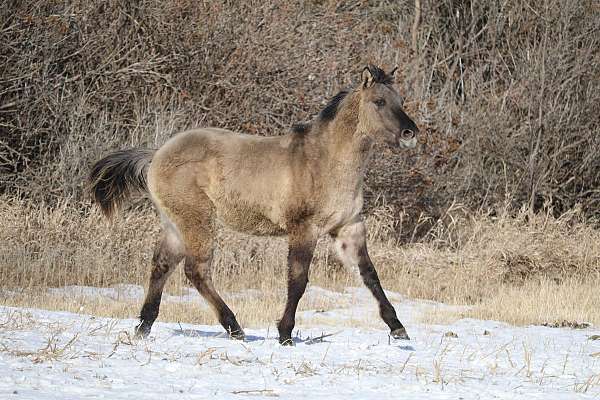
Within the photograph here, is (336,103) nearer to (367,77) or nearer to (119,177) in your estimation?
(367,77)

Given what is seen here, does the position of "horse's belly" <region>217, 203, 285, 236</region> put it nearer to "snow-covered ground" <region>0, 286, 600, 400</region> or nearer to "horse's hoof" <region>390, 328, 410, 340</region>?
"snow-covered ground" <region>0, 286, 600, 400</region>

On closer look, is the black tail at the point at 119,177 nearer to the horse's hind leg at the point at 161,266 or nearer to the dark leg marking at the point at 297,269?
the horse's hind leg at the point at 161,266

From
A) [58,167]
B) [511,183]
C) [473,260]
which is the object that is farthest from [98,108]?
[511,183]

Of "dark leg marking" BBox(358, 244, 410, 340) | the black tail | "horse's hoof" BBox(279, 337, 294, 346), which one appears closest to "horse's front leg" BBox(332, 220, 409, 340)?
"dark leg marking" BBox(358, 244, 410, 340)

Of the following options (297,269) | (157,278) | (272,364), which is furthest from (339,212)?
(272,364)

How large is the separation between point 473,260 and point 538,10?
21.1 ft

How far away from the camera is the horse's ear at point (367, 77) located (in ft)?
26.4

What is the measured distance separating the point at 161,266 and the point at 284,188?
1238mm

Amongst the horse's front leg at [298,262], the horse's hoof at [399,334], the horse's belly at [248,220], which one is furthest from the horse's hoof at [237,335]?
the horse's hoof at [399,334]

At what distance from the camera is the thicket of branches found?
14250mm

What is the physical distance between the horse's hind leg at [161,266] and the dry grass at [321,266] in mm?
1471

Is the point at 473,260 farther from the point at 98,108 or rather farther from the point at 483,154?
the point at 98,108

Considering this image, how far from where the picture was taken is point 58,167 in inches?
547

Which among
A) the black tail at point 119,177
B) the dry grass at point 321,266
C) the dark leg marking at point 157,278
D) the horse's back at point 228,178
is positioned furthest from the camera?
the dry grass at point 321,266
